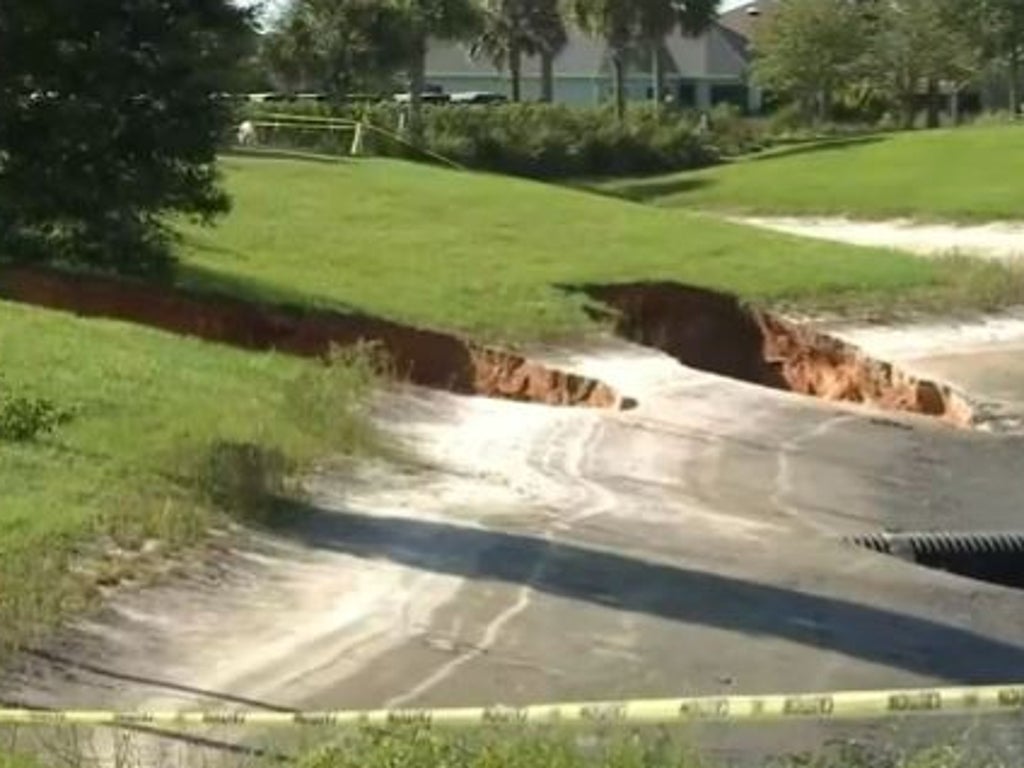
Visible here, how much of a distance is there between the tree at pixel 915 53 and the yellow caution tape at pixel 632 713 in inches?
2785

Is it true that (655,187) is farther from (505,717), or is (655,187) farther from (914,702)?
(914,702)

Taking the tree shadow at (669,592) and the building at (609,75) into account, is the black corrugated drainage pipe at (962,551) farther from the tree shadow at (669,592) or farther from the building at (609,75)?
the building at (609,75)

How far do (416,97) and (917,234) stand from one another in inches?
827

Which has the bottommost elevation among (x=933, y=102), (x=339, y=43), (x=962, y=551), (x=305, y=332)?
(x=933, y=102)

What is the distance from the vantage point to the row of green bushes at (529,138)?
53.1 meters

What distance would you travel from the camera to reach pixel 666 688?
11.1 metres

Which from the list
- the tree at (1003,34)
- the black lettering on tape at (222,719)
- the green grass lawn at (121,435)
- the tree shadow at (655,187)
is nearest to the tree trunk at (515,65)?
the tree at (1003,34)

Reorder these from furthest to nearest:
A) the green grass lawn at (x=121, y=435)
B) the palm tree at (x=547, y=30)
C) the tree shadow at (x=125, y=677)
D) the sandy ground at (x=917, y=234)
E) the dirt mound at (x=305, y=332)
A: the palm tree at (x=547, y=30) → the sandy ground at (x=917, y=234) → the dirt mound at (x=305, y=332) → the green grass lawn at (x=121, y=435) → the tree shadow at (x=125, y=677)

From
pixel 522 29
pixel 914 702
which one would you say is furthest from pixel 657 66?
pixel 914 702

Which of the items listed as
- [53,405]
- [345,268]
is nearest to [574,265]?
[345,268]

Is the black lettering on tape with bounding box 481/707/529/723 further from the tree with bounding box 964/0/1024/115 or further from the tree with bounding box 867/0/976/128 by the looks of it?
Answer: the tree with bounding box 867/0/976/128

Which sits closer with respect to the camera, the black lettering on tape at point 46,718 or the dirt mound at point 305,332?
the black lettering on tape at point 46,718

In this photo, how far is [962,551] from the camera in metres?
16.3

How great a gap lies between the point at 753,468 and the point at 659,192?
38368 millimetres
